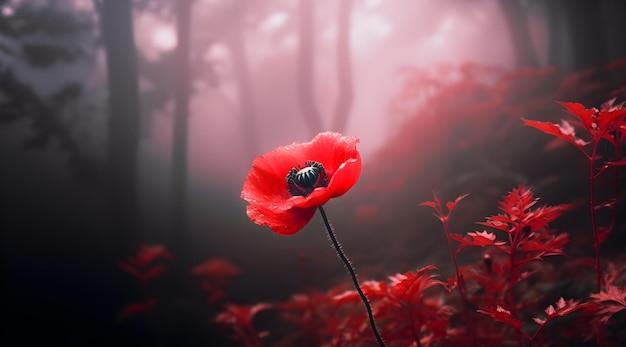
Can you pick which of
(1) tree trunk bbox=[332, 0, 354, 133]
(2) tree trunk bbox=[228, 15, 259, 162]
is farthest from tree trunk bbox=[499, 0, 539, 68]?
(2) tree trunk bbox=[228, 15, 259, 162]

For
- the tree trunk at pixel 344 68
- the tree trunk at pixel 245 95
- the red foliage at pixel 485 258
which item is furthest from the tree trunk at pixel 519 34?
the tree trunk at pixel 245 95

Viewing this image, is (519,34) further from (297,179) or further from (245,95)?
(297,179)

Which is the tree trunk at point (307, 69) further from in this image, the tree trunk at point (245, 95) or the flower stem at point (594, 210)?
the flower stem at point (594, 210)

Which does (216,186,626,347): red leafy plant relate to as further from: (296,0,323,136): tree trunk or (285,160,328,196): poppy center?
(296,0,323,136): tree trunk

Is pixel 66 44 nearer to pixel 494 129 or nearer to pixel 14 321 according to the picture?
pixel 14 321

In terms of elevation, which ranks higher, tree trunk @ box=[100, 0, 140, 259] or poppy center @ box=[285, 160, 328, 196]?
tree trunk @ box=[100, 0, 140, 259]

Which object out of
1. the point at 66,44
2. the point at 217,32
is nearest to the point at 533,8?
the point at 217,32
